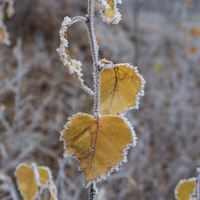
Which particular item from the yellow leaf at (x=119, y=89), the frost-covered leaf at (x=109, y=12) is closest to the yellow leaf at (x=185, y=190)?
the yellow leaf at (x=119, y=89)

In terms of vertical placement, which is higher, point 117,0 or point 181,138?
point 181,138

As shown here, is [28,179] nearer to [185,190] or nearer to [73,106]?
[185,190]

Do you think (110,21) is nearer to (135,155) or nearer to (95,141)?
(95,141)

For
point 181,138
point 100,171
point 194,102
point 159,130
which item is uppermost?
point 194,102

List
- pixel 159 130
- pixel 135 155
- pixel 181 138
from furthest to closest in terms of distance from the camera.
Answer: pixel 159 130, pixel 181 138, pixel 135 155

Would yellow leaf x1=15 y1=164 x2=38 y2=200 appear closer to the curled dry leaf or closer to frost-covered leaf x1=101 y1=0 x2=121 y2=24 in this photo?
the curled dry leaf

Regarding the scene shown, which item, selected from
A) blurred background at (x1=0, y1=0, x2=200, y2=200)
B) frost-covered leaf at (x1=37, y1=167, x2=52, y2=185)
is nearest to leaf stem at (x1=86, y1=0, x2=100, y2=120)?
frost-covered leaf at (x1=37, y1=167, x2=52, y2=185)

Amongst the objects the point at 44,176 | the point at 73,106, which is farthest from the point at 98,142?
the point at 73,106

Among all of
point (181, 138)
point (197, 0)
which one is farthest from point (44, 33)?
point (197, 0)
